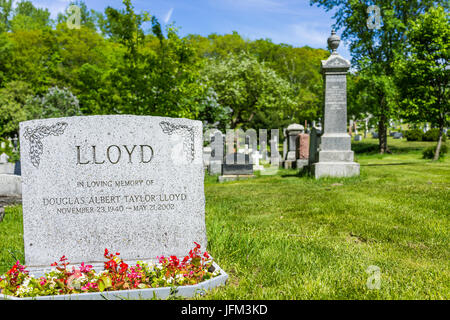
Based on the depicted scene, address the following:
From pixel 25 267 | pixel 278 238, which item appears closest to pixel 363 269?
pixel 278 238

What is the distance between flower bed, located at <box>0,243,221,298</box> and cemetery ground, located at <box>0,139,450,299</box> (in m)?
0.30

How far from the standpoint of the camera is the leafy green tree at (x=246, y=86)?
3166 centimetres

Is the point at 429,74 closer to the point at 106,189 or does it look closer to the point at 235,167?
the point at 235,167

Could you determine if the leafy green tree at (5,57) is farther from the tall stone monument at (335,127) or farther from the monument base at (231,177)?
the tall stone monument at (335,127)

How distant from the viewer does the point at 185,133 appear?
12.7ft

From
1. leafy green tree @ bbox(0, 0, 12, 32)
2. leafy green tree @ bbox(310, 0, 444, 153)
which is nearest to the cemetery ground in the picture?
leafy green tree @ bbox(310, 0, 444, 153)

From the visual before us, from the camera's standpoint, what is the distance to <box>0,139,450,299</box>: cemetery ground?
10.4 feet

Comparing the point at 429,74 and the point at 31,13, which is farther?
the point at 31,13

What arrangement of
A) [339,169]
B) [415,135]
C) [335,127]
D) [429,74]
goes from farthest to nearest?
[415,135] < [429,74] < [335,127] < [339,169]

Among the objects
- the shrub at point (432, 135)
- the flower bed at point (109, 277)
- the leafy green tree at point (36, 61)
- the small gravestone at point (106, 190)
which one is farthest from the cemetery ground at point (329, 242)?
the leafy green tree at point (36, 61)

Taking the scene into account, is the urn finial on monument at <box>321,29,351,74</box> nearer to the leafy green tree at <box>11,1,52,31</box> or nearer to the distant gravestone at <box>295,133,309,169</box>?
the distant gravestone at <box>295,133,309,169</box>

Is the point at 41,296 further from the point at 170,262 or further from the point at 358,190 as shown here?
the point at 358,190

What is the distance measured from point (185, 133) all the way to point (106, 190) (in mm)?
1024

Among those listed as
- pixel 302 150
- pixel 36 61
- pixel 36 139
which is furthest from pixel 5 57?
pixel 36 139
